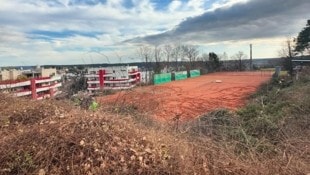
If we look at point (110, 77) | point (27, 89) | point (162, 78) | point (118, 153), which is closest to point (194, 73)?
point (162, 78)

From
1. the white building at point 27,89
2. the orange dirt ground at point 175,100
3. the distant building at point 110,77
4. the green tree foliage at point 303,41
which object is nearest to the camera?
the white building at point 27,89

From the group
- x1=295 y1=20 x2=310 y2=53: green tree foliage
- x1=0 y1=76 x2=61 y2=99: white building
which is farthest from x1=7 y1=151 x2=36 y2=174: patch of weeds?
x1=295 y1=20 x2=310 y2=53: green tree foliage

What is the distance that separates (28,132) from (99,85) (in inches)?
1579

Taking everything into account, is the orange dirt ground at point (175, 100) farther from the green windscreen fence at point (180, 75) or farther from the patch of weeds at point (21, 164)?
the green windscreen fence at point (180, 75)

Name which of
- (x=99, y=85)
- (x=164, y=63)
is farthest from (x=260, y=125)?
(x=164, y=63)

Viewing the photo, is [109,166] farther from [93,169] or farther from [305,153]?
[305,153]

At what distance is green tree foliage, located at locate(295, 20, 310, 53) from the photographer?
5503cm

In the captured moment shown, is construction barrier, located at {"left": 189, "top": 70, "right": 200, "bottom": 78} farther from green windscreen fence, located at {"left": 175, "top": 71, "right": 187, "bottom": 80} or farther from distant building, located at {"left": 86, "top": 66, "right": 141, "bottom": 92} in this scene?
distant building, located at {"left": 86, "top": 66, "right": 141, "bottom": 92}

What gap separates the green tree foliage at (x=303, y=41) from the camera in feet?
181

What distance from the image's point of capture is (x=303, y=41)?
184 feet

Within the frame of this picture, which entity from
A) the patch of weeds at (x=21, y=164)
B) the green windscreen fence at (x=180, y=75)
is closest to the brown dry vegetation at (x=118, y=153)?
the patch of weeds at (x=21, y=164)

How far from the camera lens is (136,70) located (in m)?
49.2

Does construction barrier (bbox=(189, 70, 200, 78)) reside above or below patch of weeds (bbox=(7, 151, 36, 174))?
above

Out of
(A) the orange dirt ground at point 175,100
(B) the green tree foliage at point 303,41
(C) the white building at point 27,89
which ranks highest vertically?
(B) the green tree foliage at point 303,41
